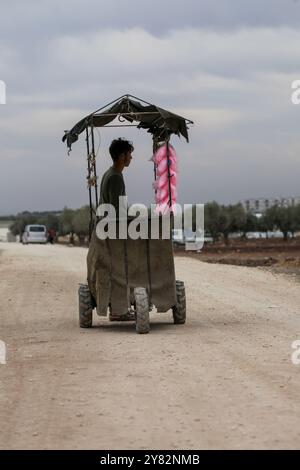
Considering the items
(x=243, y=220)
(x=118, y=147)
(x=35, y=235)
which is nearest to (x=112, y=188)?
(x=118, y=147)

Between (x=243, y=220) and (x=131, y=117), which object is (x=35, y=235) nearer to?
(x=243, y=220)

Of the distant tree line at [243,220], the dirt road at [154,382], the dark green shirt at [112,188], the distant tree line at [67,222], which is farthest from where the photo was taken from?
the distant tree line at [67,222]

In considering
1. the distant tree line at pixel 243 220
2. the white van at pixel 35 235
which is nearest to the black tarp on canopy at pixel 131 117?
the white van at pixel 35 235

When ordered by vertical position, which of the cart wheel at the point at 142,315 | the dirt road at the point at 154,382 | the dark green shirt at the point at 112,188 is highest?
the dark green shirt at the point at 112,188

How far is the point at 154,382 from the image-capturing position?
835 cm

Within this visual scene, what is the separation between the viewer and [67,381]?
861cm

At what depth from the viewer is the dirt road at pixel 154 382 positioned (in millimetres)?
6426

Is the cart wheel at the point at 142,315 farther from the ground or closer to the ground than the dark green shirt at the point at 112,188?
closer to the ground

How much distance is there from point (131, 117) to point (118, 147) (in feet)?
2.88

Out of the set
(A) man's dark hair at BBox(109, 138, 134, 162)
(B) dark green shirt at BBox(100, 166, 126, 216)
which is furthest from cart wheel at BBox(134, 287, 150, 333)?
(A) man's dark hair at BBox(109, 138, 134, 162)

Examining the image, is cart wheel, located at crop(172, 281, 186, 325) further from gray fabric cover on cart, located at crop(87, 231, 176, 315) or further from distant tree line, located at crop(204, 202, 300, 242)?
distant tree line, located at crop(204, 202, 300, 242)

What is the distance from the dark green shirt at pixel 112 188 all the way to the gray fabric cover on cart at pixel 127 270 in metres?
0.47

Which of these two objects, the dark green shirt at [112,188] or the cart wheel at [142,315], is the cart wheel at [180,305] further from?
the dark green shirt at [112,188]

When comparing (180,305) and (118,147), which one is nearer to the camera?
(118,147)
